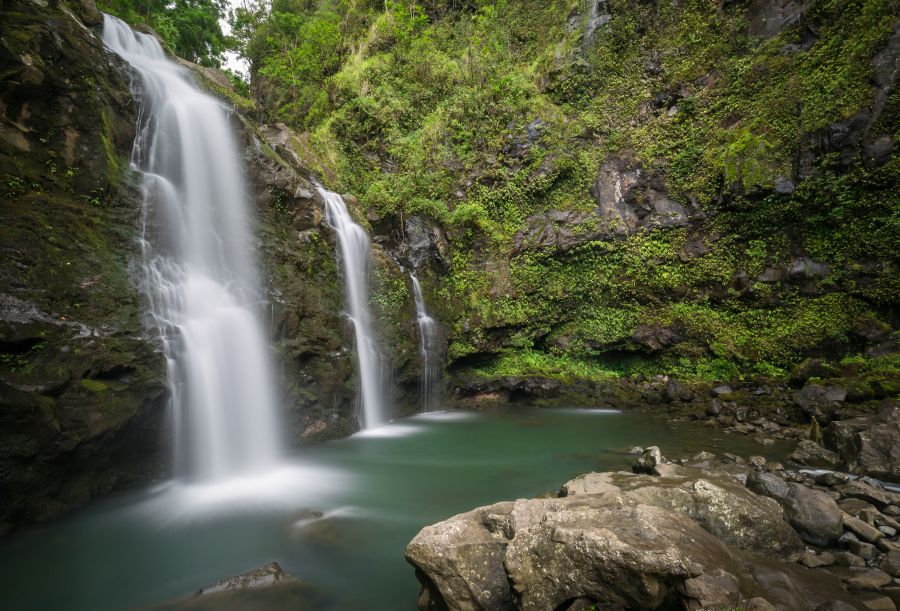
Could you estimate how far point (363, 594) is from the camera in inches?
153

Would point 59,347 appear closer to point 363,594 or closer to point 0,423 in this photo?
point 0,423

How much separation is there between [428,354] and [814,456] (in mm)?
8898

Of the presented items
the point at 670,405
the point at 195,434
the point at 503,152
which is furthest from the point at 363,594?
the point at 503,152

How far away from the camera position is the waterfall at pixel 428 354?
41.0 feet

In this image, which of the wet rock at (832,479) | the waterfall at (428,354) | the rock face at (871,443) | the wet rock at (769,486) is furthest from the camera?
the waterfall at (428,354)

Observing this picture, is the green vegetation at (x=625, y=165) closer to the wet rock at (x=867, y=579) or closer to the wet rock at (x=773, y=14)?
the wet rock at (x=773, y=14)

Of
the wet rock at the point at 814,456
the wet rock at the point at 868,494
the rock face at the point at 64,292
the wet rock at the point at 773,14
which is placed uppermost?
the wet rock at the point at 773,14

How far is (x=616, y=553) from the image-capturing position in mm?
2803

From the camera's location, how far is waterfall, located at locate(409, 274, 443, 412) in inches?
492

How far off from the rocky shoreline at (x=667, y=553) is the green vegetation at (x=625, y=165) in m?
8.70

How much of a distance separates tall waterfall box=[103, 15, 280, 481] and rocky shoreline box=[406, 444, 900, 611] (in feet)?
16.6

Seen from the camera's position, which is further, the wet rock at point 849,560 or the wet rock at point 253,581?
the wet rock at point 253,581

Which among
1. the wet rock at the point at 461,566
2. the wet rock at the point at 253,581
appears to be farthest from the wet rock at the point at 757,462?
the wet rock at the point at 253,581

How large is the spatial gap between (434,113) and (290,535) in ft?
52.1
